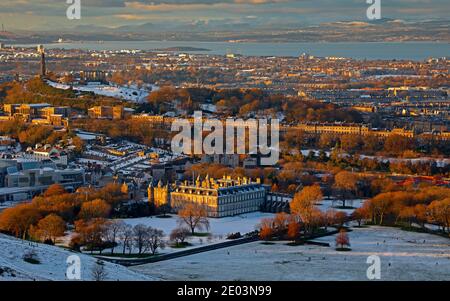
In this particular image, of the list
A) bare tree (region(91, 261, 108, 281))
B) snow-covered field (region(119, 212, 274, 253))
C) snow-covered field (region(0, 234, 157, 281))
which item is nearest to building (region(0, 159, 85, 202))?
snow-covered field (region(119, 212, 274, 253))

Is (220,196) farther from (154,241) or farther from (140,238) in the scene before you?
(140,238)

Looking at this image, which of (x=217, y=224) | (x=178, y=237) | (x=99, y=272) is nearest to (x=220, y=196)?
(x=217, y=224)

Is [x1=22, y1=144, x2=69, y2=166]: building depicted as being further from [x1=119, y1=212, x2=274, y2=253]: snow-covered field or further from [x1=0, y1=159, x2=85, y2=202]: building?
[x1=119, y1=212, x2=274, y2=253]: snow-covered field

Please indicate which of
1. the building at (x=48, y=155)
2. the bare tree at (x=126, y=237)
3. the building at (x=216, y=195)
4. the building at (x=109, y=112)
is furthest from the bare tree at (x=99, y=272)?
the building at (x=109, y=112)

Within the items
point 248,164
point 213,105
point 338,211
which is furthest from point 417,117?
point 338,211

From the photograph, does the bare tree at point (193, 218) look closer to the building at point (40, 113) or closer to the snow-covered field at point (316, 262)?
the snow-covered field at point (316, 262)
